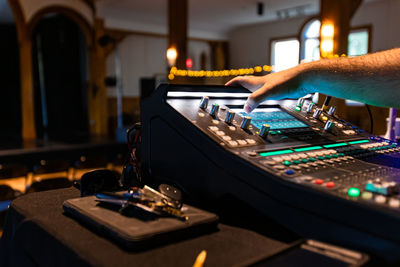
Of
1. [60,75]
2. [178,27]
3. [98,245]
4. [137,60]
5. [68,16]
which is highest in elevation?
[68,16]

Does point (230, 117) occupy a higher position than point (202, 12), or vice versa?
point (202, 12)

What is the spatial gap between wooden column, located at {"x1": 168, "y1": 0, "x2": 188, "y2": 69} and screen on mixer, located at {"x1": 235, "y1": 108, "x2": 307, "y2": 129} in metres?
4.89

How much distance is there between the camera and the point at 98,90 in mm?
9117

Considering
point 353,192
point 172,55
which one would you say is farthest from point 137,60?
point 353,192

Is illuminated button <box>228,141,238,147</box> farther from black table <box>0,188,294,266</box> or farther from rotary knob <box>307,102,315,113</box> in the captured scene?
rotary knob <box>307,102,315,113</box>

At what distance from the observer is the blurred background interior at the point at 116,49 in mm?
7508

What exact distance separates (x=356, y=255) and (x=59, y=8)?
8.27m

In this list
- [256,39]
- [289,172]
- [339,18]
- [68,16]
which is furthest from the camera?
[256,39]

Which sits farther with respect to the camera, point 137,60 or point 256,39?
point 256,39

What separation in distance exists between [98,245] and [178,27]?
215 inches

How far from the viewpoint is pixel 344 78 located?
60 cm

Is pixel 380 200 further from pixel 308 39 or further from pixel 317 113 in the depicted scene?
pixel 308 39

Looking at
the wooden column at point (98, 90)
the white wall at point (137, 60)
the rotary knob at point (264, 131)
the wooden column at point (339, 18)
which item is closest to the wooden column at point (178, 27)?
the wooden column at point (339, 18)

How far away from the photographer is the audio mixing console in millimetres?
434
